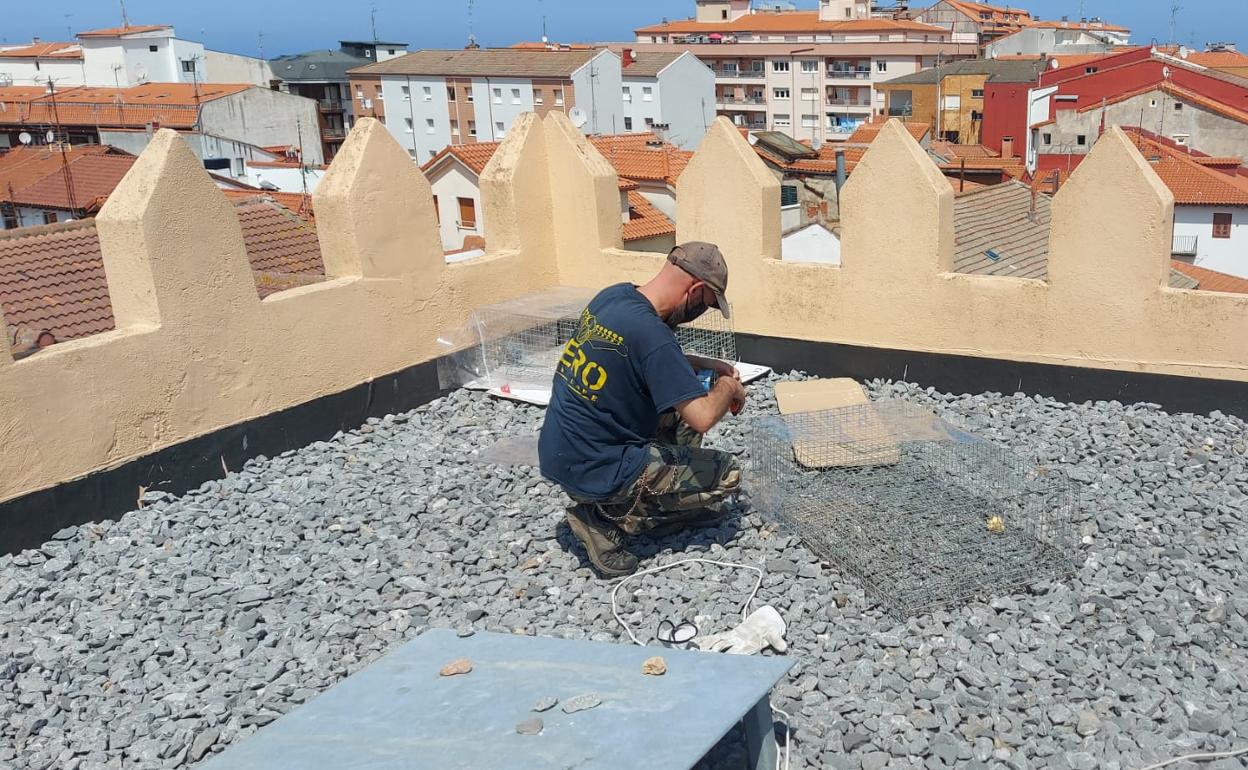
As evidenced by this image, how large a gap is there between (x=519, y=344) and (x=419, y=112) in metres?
70.7

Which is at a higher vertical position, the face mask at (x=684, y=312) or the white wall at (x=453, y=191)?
the face mask at (x=684, y=312)

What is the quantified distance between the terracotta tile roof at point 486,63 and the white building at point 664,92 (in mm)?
3398

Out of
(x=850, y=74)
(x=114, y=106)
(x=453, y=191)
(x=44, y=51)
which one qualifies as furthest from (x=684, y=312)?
(x=44, y=51)

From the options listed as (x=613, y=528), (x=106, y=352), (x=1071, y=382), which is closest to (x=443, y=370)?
(x=106, y=352)

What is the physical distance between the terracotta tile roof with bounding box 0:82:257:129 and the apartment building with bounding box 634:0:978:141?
3727 cm

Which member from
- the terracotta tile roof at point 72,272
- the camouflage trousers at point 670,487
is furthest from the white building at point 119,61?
the camouflage trousers at point 670,487

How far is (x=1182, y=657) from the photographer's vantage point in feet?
15.7

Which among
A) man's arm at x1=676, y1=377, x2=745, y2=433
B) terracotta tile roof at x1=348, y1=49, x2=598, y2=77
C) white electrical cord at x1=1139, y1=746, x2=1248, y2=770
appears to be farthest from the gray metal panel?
terracotta tile roof at x1=348, y1=49, x2=598, y2=77

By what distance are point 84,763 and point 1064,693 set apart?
4.15 meters

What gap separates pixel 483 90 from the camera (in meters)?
72.8

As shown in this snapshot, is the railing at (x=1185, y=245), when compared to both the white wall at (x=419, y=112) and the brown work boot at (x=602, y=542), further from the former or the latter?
the white wall at (x=419, y=112)

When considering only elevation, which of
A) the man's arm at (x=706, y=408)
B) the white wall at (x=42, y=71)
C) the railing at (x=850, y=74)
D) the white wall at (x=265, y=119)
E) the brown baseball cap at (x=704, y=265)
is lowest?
the man's arm at (x=706, y=408)

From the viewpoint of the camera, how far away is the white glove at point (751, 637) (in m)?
5.07

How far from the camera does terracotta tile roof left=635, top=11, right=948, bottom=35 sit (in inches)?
3302
